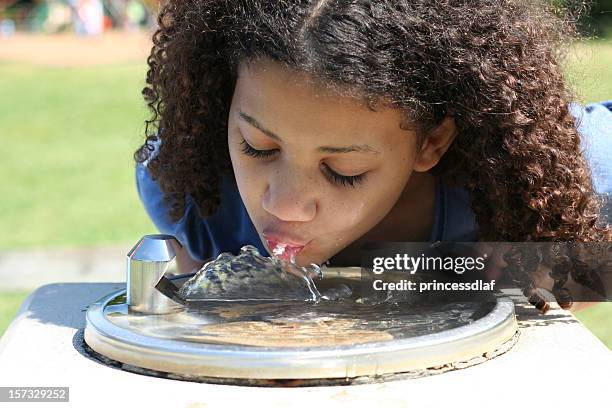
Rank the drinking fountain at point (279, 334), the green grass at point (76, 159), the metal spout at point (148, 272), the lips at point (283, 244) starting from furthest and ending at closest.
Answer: the green grass at point (76, 159)
the lips at point (283, 244)
the metal spout at point (148, 272)
the drinking fountain at point (279, 334)

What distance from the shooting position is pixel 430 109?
1121 mm

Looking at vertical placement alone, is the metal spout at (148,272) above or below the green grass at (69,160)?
above

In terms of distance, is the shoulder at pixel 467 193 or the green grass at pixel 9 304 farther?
the green grass at pixel 9 304

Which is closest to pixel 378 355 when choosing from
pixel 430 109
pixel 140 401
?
pixel 140 401

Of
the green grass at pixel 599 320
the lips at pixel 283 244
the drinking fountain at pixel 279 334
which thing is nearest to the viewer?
the drinking fountain at pixel 279 334

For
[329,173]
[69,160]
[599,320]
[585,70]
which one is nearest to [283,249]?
[329,173]

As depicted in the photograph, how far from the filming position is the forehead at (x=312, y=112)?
1038 millimetres

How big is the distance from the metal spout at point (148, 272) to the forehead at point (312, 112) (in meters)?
0.18

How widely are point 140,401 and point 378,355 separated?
0.21 m

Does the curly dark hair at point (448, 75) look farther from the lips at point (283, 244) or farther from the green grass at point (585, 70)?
the lips at point (283, 244)

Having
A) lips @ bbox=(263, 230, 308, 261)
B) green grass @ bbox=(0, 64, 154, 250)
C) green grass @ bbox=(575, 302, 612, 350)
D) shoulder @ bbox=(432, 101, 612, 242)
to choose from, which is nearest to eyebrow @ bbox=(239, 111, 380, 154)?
lips @ bbox=(263, 230, 308, 261)

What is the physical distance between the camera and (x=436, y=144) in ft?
3.93

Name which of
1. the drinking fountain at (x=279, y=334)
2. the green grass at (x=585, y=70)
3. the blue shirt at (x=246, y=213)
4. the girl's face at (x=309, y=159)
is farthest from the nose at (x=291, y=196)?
the green grass at (x=585, y=70)

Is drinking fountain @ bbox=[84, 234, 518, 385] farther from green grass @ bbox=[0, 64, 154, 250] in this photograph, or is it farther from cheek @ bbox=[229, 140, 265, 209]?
green grass @ bbox=[0, 64, 154, 250]
